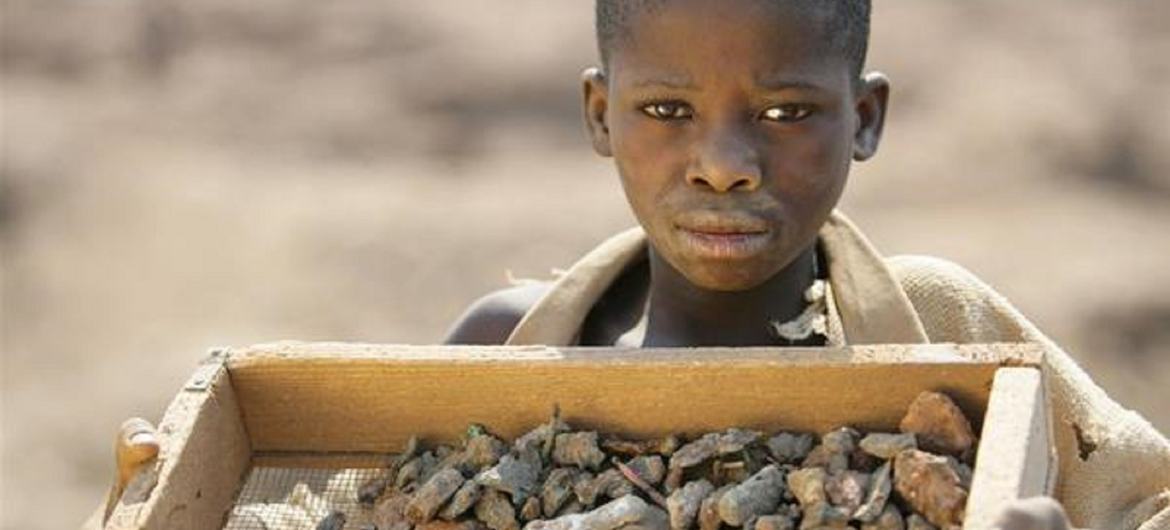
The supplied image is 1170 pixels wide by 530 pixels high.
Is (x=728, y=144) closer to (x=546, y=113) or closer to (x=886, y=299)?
(x=886, y=299)

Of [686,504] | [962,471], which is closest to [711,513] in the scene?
[686,504]

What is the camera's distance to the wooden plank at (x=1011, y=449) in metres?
2.18

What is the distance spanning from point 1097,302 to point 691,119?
4.37 m

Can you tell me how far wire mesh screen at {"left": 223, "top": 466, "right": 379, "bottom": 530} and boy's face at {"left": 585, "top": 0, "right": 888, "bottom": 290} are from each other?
48 centimetres

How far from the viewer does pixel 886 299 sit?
118 inches

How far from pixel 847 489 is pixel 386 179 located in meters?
5.73

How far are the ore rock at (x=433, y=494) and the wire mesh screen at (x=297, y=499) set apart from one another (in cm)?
7

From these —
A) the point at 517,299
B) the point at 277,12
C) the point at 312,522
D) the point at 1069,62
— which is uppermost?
the point at 277,12

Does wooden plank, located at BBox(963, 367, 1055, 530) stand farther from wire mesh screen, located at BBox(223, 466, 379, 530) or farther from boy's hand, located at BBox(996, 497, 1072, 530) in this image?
wire mesh screen, located at BBox(223, 466, 379, 530)

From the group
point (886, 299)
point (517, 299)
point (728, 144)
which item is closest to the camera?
point (728, 144)

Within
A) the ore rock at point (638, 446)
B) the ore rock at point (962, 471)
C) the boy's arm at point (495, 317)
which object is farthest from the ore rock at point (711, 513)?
the boy's arm at point (495, 317)

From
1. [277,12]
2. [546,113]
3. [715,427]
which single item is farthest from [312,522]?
[277,12]

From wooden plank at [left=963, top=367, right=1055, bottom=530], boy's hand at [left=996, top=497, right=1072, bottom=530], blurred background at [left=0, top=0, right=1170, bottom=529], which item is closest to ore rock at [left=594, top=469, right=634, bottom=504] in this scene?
wooden plank at [left=963, top=367, right=1055, bottom=530]

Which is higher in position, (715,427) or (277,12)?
(277,12)
